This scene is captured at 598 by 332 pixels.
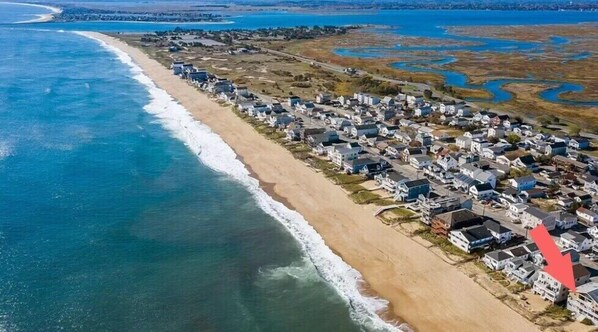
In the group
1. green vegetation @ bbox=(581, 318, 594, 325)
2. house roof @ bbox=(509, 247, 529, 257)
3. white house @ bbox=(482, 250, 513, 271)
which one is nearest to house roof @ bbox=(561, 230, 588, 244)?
house roof @ bbox=(509, 247, 529, 257)

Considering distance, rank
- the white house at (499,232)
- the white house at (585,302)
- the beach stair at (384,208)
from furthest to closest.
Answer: the beach stair at (384,208)
the white house at (499,232)
the white house at (585,302)

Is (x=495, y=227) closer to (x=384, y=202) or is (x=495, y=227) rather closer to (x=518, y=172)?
(x=384, y=202)

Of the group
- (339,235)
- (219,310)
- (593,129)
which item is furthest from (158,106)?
(593,129)

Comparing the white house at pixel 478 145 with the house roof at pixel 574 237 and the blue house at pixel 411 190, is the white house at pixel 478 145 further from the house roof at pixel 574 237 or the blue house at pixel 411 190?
the house roof at pixel 574 237

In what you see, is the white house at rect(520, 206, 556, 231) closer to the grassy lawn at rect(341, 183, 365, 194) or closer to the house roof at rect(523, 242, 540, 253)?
the house roof at rect(523, 242, 540, 253)

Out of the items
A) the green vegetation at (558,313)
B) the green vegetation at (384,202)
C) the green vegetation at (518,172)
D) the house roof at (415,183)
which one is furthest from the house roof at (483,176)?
the green vegetation at (558,313)

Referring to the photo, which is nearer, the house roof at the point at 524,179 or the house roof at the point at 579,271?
the house roof at the point at 579,271

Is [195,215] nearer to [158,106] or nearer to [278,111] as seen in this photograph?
[278,111]
